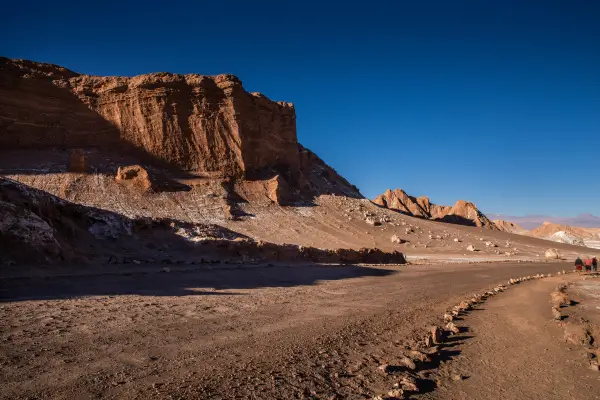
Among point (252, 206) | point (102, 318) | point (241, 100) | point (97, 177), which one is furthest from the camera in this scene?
point (241, 100)

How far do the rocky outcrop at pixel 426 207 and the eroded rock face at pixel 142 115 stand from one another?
41408 mm

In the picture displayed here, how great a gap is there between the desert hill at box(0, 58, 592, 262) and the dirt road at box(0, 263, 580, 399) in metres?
19.5

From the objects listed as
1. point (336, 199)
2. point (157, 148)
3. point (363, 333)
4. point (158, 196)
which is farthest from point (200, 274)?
point (336, 199)

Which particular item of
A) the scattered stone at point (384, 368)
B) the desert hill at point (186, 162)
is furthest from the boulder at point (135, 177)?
the scattered stone at point (384, 368)

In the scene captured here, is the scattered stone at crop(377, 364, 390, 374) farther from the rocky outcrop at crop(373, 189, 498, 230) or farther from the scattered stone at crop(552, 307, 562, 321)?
the rocky outcrop at crop(373, 189, 498, 230)

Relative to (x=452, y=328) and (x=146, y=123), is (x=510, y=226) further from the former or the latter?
(x=452, y=328)

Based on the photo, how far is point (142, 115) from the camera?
4222 cm

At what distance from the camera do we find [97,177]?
3550 centimetres

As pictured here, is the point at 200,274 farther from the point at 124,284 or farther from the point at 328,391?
the point at 328,391

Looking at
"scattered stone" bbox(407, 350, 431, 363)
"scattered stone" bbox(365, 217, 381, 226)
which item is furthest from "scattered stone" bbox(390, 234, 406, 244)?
"scattered stone" bbox(407, 350, 431, 363)

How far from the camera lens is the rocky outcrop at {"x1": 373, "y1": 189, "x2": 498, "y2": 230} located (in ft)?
266

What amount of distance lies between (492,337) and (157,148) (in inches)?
1590

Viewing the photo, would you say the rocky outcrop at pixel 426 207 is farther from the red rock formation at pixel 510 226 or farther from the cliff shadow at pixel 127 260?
the cliff shadow at pixel 127 260

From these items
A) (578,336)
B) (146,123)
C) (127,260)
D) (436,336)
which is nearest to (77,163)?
(146,123)
